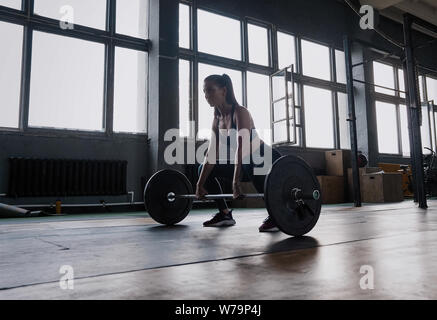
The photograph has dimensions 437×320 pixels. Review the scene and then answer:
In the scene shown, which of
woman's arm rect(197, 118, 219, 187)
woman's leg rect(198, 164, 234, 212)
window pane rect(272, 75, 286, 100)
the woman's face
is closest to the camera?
the woman's face

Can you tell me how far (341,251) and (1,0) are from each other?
16.9 ft

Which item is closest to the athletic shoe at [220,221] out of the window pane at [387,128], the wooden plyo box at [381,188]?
the wooden plyo box at [381,188]

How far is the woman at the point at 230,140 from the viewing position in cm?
202

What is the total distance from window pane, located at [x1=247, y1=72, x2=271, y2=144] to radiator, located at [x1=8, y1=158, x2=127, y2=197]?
8.99 ft

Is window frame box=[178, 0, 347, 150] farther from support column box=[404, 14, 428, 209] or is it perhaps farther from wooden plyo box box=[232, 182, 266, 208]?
support column box=[404, 14, 428, 209]

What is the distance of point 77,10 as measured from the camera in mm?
5172

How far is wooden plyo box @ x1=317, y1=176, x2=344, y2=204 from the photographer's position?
6.48 metres

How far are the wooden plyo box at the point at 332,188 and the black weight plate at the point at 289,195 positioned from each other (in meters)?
4.86

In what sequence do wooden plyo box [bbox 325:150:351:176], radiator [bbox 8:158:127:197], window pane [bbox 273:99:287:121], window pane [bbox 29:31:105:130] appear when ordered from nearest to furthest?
radiator [bbox 8:158:127:197] → window pane [bbox 29:31:105:130] → window pane [bbox 273:99:287:121] → wooden plyo box [bbox 325:150:351:176]

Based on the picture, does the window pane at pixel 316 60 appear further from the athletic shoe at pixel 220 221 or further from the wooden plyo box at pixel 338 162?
the athletic shoe at pixel 220 221

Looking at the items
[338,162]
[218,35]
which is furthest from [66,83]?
[338,162]

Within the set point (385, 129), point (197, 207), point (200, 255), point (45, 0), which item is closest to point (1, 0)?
point (45, 0)

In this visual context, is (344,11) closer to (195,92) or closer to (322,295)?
(195,92)

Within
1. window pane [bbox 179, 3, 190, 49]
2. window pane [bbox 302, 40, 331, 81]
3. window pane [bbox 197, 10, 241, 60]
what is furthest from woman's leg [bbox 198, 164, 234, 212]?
window pane [bbox 302, 40, 331, 81]
